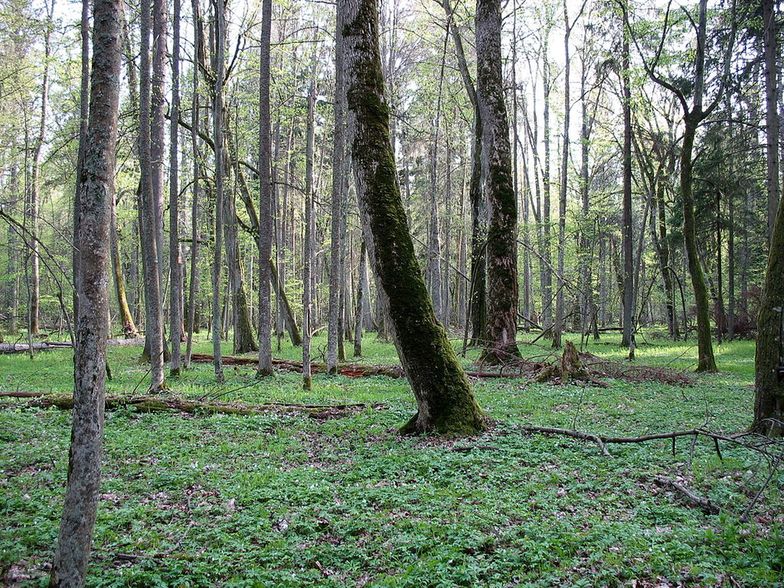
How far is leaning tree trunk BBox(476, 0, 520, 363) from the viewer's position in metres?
12.7

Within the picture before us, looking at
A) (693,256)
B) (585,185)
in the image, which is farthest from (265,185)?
(585,185)

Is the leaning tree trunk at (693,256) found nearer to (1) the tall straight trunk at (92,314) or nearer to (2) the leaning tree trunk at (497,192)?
(2) the leaning tree trunk at (497,192)

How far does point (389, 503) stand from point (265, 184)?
864 cm

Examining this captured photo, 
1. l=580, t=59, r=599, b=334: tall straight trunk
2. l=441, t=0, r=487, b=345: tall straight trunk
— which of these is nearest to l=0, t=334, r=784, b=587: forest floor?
l=441, t=0, r=487, b=345: tall straight trunk

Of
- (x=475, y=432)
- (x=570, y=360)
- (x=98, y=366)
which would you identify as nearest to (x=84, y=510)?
(x=98, y=366)

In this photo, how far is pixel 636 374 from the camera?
39.5ft

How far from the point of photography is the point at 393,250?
636cm

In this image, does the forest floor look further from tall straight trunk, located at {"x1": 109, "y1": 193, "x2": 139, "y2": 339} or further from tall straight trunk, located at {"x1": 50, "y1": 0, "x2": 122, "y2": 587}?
tall straight trunk, located at {"x1": 109, "y1": 193, "x2": 139, "y2": 339}

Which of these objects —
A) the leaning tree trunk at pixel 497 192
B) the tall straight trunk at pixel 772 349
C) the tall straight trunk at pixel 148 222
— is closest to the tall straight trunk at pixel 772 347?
the tall straight trunk at pixel 772 349

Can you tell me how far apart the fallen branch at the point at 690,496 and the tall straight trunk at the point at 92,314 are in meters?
4.33

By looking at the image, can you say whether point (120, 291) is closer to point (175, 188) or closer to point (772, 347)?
point (175, 188)

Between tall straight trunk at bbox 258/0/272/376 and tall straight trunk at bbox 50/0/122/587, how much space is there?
8.49 m

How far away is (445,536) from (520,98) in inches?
1188

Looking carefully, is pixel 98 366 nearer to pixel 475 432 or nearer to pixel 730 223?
pixel 475 432
